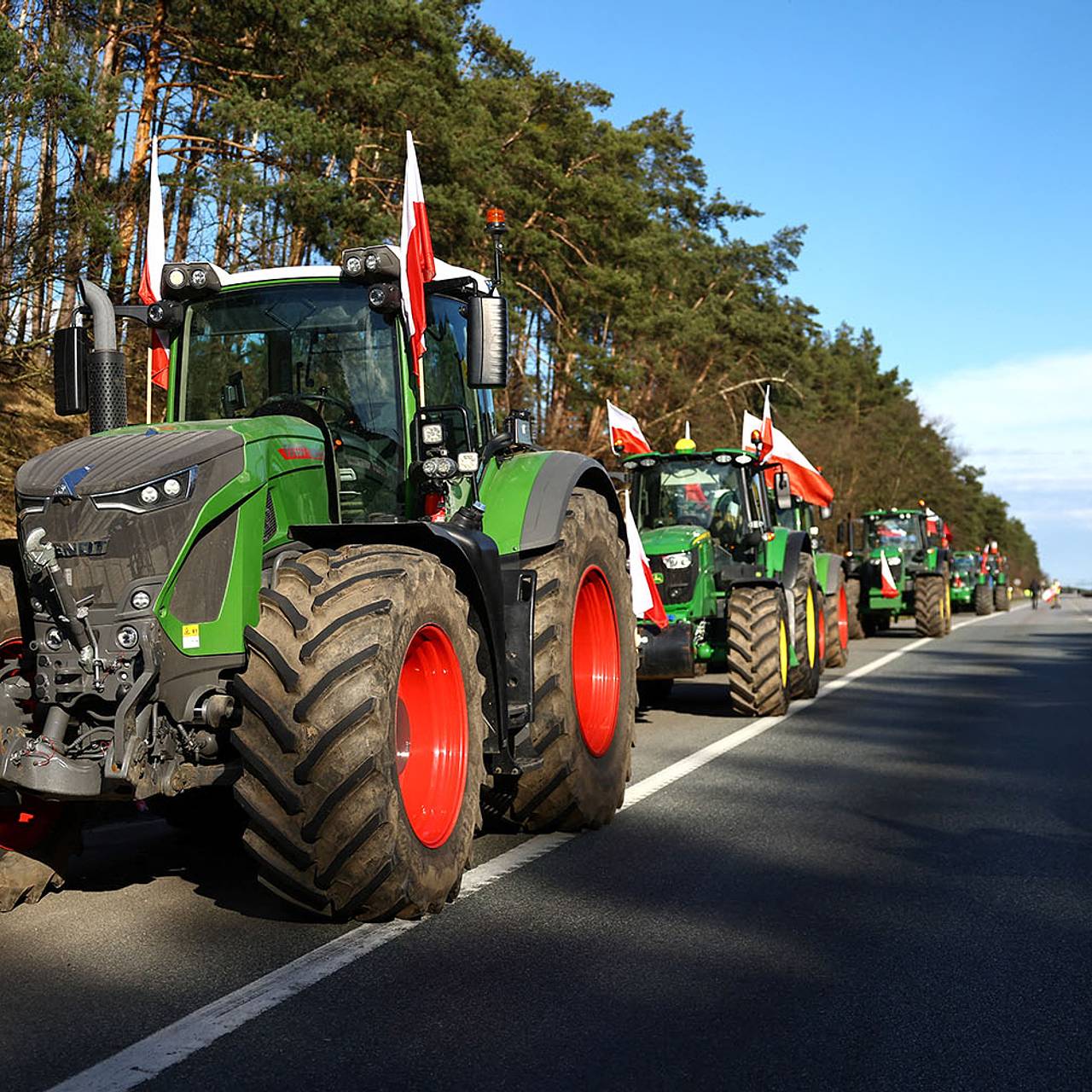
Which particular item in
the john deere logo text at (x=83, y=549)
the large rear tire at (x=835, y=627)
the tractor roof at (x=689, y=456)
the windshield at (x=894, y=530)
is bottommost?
the large rear tire at (x=835, y=627)

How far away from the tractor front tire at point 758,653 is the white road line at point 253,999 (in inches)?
230

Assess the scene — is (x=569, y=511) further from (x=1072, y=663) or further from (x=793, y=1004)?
(x=1072, y=663)

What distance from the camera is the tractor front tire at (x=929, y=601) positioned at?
27.4m

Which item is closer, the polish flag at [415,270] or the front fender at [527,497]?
the polish flag at [415,270]

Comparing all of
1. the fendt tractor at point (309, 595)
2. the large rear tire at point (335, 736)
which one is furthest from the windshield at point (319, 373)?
the large rear tire at point (335, 736)

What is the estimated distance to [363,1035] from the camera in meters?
4.21

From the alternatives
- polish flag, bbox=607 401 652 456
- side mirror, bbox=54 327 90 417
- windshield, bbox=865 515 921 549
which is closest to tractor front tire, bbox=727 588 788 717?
polish flag, bbox=607 401 652 456

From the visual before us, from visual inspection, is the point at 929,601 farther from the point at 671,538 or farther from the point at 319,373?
the point at 319,373

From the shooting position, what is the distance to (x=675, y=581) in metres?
13.3

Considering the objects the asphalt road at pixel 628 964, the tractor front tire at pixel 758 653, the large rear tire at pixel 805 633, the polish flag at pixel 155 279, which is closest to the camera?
the asphalt road at pixel 628 964

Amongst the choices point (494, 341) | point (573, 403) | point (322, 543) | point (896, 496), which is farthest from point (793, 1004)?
point (896, 496)

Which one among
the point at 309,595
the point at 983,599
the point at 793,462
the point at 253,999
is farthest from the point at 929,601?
the point at 253,999

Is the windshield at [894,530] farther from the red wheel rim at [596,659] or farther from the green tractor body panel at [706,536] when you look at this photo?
the red wheel rim at [596,659]

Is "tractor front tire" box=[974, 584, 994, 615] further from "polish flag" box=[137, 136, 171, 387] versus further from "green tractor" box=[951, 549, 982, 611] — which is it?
"polish flag" box=[137, 136, 171, 387]
